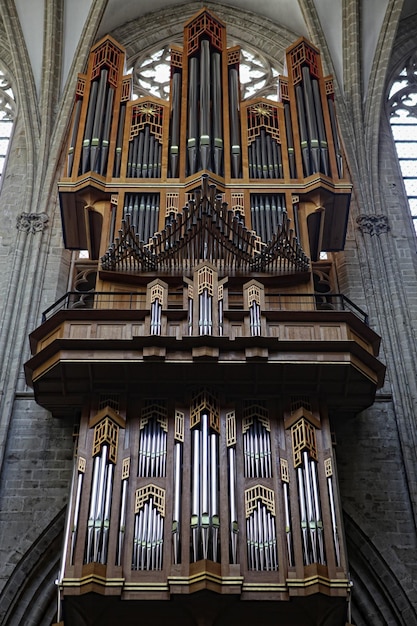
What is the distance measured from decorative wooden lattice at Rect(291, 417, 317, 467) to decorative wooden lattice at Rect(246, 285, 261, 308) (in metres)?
1.94

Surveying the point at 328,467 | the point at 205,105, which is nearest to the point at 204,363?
the point at 328,467

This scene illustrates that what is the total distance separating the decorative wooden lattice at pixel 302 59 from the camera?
20.0 meters

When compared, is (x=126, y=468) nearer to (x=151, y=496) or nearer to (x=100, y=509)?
(x=151, y=496)

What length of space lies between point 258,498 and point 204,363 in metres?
2.13

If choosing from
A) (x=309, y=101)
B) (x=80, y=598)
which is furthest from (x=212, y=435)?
(x=309, y=101)

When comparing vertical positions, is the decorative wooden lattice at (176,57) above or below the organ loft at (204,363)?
above

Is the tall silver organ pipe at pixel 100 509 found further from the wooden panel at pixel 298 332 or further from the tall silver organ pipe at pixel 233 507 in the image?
the wooden panel at pixel 298 332

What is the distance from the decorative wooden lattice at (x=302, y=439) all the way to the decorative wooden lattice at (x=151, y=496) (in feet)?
→ 6.45

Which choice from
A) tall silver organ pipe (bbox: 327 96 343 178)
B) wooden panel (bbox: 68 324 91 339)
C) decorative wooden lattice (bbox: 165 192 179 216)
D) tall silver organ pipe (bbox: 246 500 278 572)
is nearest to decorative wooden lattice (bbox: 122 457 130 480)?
tall silver organ pipe (bbox: 246 500 278 572)

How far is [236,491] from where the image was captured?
541 inches

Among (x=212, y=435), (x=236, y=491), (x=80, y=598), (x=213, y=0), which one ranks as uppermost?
(x=213, y=0)

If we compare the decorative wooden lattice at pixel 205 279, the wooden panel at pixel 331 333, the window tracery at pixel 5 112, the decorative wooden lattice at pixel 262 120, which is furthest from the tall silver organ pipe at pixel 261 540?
the window tracery at pixel 5 112

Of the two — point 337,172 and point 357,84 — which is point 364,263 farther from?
point 357,84

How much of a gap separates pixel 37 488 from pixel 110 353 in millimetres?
2825
